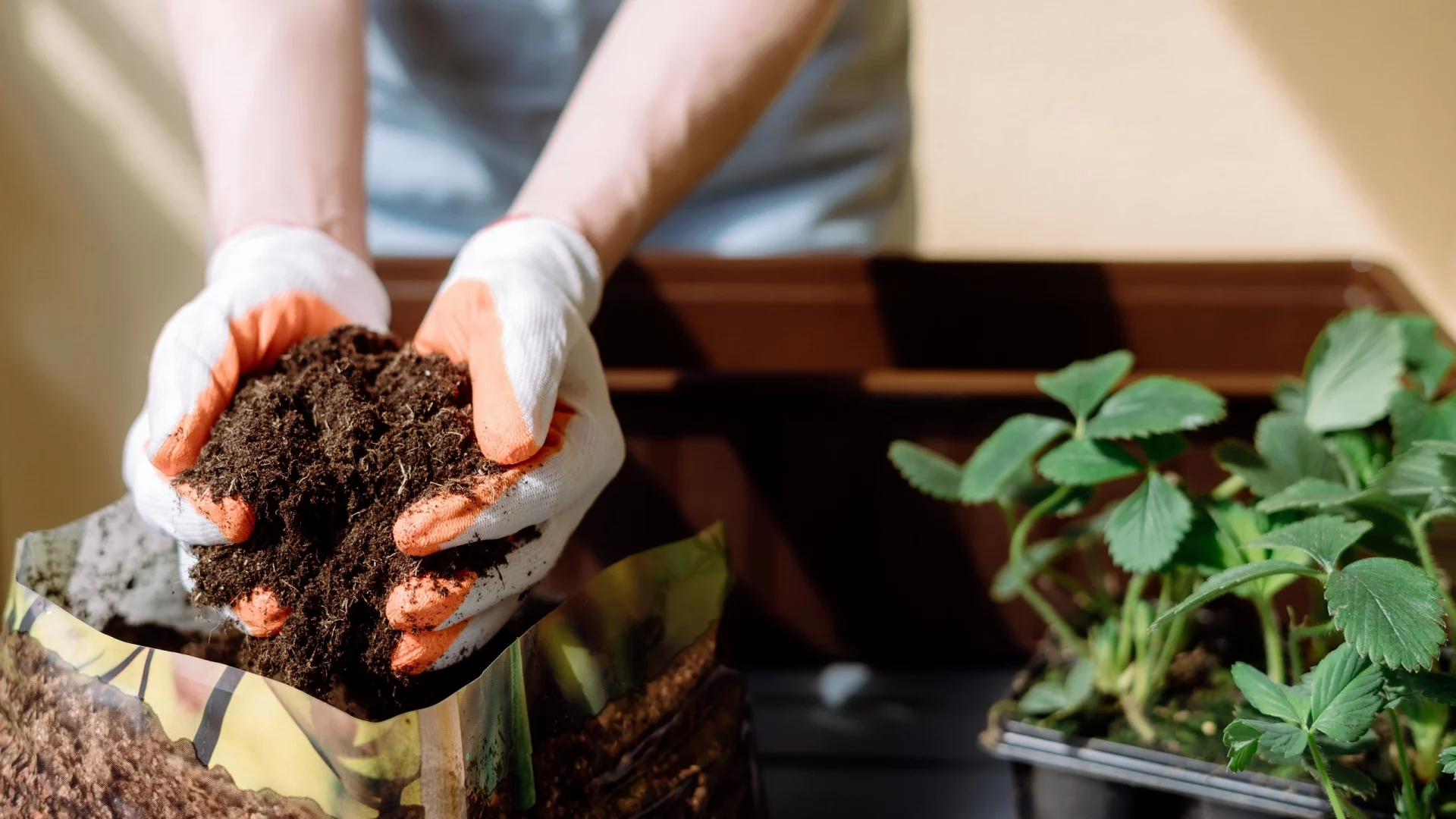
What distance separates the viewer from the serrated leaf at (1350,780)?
15.4 inches

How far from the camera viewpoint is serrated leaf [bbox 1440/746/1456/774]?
350 millimetres

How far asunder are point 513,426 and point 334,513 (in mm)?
86

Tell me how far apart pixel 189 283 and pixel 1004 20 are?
150 cm

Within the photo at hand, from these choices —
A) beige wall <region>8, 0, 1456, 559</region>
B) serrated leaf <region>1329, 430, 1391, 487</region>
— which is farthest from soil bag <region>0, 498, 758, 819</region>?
beige wall <region>8, 0, 1456, 559</region>

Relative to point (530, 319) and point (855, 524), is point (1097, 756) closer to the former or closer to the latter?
point (855, 524)

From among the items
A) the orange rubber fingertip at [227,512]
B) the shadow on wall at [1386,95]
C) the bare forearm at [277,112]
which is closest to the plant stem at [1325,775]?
the orange rubber fingertip at [227,512]

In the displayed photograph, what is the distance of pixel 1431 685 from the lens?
377mm

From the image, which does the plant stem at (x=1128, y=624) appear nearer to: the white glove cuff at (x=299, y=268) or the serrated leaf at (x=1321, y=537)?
the serrated leaf at (x=1321, y=537)

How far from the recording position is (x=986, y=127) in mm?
1812

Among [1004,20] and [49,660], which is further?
[1004,20]

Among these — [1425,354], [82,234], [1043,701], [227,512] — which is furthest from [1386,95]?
[82,234]

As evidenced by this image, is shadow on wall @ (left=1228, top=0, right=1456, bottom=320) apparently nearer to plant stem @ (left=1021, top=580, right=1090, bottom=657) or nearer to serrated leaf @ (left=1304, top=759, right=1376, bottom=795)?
plant stem @ (left=1021, top=580, right=1090, bottom=657)

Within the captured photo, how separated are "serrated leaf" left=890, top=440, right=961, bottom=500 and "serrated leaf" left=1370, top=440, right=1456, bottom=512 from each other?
206mm

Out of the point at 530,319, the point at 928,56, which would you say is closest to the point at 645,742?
the point at 530,319
